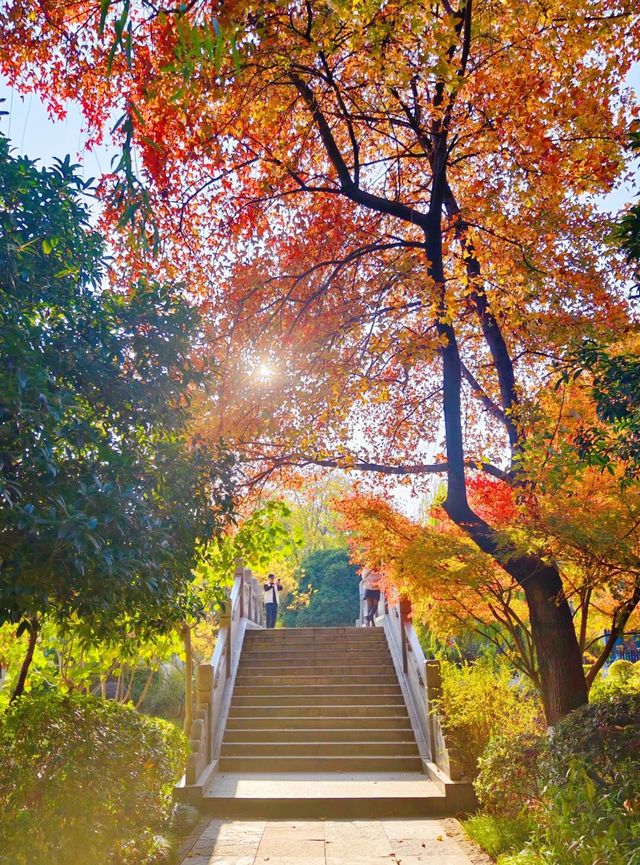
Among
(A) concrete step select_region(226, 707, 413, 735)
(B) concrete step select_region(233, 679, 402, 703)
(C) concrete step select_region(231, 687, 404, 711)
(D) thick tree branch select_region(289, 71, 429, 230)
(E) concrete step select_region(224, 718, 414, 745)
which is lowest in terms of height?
(E) concrete step select_region(224, 718, 414, 745)

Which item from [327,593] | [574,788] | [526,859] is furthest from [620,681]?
[327,593]

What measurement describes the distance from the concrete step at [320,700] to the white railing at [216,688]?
393 millimetres

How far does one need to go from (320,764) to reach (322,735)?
2.47 ft

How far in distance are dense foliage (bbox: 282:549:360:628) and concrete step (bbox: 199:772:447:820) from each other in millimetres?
17394

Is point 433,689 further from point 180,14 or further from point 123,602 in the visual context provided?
point 180,14

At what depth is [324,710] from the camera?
11.0m

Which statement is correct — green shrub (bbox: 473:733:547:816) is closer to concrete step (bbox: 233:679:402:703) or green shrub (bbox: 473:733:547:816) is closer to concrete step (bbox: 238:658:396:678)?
concrete step (bbox: 233:679:402:703)

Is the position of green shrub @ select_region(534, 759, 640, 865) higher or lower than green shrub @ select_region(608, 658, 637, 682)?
lower

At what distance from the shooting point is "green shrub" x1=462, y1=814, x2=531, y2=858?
5734 mm

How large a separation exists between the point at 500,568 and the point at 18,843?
509 cm

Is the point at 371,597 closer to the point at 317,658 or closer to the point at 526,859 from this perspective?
the point at 317,658

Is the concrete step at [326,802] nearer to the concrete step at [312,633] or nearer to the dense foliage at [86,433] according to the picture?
the dense foliage at [86,433]

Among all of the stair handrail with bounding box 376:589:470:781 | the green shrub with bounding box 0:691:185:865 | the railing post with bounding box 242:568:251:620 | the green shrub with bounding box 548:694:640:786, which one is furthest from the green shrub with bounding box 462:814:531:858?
the railing post with bounding box 242:568:251:620

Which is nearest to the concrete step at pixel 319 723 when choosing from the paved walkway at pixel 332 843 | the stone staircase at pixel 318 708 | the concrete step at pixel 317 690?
the stone staircase at pixel 318 708
